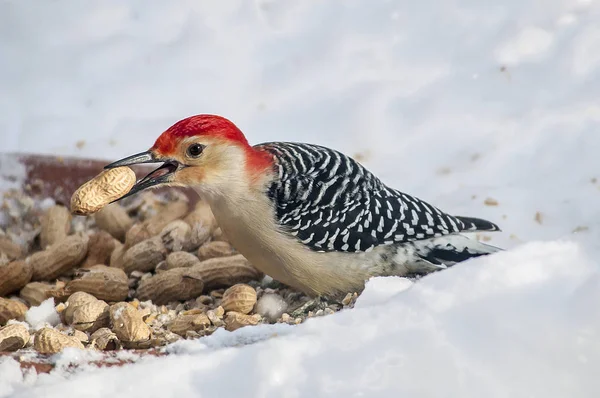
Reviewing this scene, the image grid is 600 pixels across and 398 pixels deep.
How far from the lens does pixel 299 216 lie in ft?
11.8

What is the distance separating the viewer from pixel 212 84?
19.0 feet

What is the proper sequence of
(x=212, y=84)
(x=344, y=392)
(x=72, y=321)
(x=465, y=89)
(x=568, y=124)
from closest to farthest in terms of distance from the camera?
(x=344, y=392) < (x=72, y=321) < (x=568, y=124) < (x=465, y=89) < (x=212, y=84)

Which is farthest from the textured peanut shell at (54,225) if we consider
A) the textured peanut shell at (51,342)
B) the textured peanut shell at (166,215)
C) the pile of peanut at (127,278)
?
the textured peanut shell at (51,342)

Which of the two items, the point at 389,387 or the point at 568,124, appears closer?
the point at 389,387

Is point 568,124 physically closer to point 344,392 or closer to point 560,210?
point 560,210

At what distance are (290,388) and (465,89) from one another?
3.78 meters

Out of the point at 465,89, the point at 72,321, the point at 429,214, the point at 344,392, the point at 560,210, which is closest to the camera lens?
the point at 344,392

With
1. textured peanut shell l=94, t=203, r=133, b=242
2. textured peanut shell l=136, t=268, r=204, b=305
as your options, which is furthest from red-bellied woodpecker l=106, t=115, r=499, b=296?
textured peanut shell l=94, t=203, r=133, b=242

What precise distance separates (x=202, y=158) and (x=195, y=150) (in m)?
0.05

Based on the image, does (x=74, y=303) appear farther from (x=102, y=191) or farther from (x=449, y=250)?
(x=449, y=250)

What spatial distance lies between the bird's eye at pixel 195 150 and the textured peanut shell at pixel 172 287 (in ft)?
1.86

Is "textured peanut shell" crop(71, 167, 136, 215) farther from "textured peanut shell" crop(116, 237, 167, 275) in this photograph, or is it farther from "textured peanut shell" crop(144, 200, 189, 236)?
"textured peanut shell" crop(144, 200, 189, 236)

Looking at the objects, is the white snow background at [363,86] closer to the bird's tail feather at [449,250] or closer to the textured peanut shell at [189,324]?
the bird's tail feather at [449,250]

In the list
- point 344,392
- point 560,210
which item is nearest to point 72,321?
point 344,392
